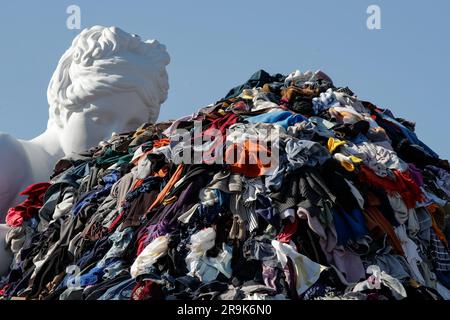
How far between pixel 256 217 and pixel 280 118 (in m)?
1.07

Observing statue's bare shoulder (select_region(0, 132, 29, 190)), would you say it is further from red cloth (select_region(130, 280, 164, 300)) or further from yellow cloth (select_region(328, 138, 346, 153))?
yellow cloth (select_region(328, 138, 346, 153))

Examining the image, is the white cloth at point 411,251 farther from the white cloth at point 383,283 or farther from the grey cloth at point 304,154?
the grey cloth at point 304,154

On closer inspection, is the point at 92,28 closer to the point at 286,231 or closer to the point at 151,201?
the point at 151,201

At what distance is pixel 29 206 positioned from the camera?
9.52 metres

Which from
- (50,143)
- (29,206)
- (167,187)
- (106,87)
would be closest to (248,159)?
(167,187)

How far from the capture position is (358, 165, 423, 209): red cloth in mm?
8164

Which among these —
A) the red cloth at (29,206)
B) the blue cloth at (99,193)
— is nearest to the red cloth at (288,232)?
the blue cloth at (99,193)

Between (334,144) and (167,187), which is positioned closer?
(167,187)

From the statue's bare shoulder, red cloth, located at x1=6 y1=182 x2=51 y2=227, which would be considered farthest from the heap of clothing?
the statue's bare shoulder

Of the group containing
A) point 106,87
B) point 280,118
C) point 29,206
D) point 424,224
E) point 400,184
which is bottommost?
point 29,206

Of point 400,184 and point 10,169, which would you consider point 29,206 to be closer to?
point 10,169

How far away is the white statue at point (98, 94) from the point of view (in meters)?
10.4
